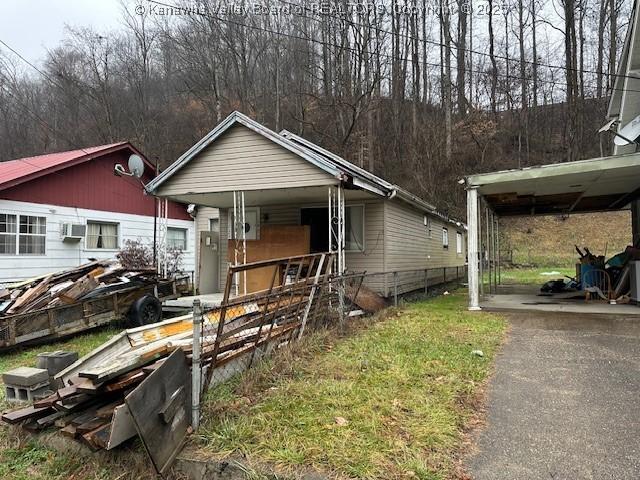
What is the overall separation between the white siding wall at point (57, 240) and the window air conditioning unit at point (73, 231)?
131 millimetres

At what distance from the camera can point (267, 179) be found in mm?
8977

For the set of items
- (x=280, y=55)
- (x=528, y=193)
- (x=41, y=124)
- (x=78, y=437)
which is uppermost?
(x=280, y=55)

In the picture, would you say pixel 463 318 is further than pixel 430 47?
No

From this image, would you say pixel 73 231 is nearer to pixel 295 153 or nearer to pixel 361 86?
pixel 295 153

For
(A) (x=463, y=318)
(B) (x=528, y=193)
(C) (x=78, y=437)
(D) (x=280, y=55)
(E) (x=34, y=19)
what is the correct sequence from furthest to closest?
1. (D) (x=280, y=55)
2. (E) (x=34, y=19)
3. (B) (x=528, y=193)
4. (A) (x=463, y=318)
5. (C) (x=78, y=437)

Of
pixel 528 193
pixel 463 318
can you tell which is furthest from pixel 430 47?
pixel 463 318

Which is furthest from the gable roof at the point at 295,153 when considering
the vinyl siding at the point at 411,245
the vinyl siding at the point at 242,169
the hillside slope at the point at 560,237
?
the hillside slope at the point at 560,237

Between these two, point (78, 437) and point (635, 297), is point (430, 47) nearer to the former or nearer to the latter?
point (635, 297)

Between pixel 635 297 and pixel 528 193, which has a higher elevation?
pixel 528 193

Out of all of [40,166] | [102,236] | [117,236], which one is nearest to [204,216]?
A: [117,236]

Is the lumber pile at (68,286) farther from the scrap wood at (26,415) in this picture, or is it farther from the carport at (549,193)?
the carport at (549,193)

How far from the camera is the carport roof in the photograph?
831cm

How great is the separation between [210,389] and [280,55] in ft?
71.3

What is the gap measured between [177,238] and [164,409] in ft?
51.6
